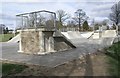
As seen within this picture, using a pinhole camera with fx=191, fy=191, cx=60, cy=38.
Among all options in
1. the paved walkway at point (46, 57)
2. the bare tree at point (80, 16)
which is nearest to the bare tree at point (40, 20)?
the paved walkway at point (46, 57)

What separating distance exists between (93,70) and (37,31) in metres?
6.93

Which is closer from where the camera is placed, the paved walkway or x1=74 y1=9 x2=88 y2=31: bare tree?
the paved walkway

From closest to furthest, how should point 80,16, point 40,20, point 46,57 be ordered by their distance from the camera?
point 46,57 → point 40,20 → point 80,16

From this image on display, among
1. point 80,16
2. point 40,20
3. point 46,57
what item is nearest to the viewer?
point 46,57

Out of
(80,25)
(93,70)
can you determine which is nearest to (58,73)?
(93,70)

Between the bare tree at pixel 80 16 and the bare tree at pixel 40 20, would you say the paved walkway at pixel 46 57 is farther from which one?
the bare tree at pixel 80 16

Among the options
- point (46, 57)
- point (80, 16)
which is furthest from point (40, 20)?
point (80, 16)

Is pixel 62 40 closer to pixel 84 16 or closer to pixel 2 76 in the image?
pixel 2 76

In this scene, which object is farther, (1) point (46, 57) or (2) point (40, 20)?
(2) point (40, 20)

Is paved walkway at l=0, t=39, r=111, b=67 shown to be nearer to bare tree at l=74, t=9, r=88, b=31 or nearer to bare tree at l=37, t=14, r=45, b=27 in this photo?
bare tree at l=37, t=14, r=45, b=27

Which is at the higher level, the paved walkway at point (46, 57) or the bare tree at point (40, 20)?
the bare tree at point (40, 20)

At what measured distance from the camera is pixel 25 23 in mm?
15117

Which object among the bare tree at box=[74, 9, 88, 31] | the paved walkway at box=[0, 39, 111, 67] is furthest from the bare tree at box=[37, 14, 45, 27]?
the bare tree at box=[74, 9, 88, 31]

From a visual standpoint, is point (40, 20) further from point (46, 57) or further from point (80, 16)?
point (80, 16)
